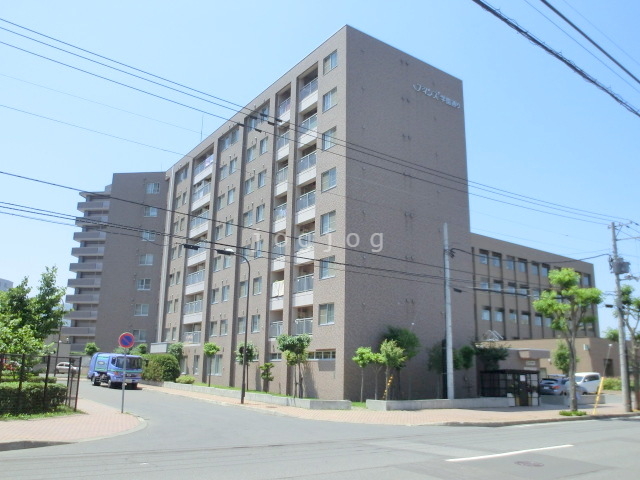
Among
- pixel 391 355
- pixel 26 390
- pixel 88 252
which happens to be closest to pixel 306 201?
pixel 391 355

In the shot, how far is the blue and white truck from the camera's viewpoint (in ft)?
124

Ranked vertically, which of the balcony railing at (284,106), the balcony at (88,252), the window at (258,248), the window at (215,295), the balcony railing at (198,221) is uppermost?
the balcony railing at (284,106)

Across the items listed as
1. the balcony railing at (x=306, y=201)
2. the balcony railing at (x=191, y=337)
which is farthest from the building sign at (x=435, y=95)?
the balcony railing at (x=191, y=337)

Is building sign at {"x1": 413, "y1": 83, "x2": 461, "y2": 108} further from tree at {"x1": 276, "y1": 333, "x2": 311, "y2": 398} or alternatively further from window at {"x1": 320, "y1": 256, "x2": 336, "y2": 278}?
tree at {"x1": 276, "y1": 333, "x2": 311, "y2": 398}

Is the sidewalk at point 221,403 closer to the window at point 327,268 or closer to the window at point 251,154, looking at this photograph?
the window at point 327,268

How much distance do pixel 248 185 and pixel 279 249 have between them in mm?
8794

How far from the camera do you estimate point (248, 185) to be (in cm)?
4369

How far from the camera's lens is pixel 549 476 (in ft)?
32.0

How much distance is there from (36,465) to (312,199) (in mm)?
25990

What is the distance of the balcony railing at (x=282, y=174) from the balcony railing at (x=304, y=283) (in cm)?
784

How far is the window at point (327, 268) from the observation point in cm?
3134

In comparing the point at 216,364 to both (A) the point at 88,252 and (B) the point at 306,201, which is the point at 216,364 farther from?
(A) the point at 88,252

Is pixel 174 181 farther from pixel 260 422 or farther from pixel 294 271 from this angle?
pixel 260 422

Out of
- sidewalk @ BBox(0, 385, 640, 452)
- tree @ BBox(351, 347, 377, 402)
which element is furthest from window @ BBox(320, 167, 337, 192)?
sidewalk @ BBox(0, 385, 640, 452)
